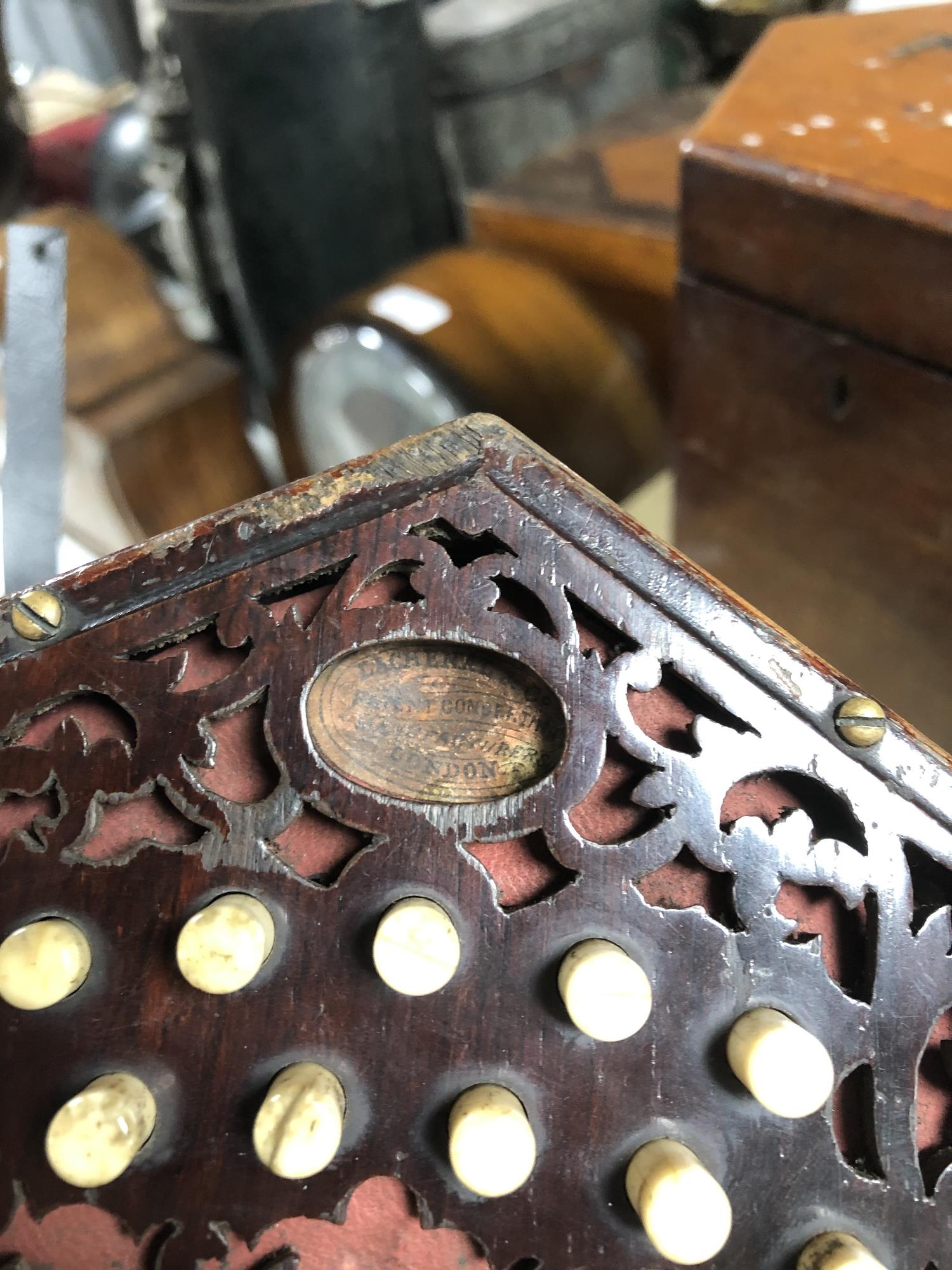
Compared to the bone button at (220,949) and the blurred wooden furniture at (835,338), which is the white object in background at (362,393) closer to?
the blurred wooden furniture at (835,338)

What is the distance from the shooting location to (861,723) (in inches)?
14.3

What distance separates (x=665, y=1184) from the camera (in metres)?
0.33

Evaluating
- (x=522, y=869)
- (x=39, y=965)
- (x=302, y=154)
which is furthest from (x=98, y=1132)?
(x=302, y=154)

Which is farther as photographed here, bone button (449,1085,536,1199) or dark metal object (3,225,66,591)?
dark metal object (3,225,66,591)

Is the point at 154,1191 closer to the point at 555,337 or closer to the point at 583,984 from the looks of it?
the point at 583,984

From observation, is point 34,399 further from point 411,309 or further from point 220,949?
point 411,309

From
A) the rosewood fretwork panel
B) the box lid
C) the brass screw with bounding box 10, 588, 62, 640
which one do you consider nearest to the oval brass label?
the rosewood fretwork panel

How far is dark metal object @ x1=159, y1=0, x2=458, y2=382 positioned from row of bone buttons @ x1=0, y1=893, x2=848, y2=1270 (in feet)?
2.66

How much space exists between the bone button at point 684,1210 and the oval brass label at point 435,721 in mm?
141

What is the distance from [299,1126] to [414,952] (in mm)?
68

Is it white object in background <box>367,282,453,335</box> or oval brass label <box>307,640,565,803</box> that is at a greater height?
oval brass label <box>307,640,565,803</box>

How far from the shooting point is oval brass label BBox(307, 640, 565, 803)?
0.37m

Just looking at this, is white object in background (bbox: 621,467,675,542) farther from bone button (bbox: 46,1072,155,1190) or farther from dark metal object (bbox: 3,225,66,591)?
bone button (bbox: 46,1072,155,1190)

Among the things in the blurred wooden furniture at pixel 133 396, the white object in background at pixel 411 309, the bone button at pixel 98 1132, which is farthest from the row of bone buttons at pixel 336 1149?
the blurred wooden furniture at pixel 133 396
